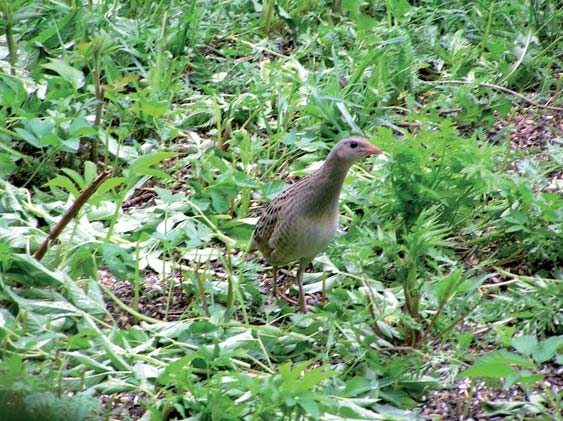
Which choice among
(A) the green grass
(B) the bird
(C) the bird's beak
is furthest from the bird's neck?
(A) the green grass

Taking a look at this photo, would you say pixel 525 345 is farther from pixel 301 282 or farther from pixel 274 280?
pixel 274 280

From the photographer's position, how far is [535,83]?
19.1 feet

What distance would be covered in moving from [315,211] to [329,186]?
13cm

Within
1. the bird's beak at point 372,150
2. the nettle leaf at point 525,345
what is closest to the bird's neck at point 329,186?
the bird's beak at point 372,150

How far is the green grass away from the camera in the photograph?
3729mm

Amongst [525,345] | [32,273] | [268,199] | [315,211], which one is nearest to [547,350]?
[525,345]

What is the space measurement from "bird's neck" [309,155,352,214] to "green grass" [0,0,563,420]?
245 mm

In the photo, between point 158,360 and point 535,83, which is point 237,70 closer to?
point 535,83

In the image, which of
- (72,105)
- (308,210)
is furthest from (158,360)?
(72,105)

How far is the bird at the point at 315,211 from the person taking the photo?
165 inches

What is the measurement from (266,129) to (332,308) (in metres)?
1.72

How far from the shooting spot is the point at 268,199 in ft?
16.4

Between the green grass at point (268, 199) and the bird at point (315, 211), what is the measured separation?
0.17m

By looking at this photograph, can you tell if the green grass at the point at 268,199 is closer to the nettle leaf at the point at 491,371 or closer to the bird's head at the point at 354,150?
the nettle leaf at the point at 491,371
